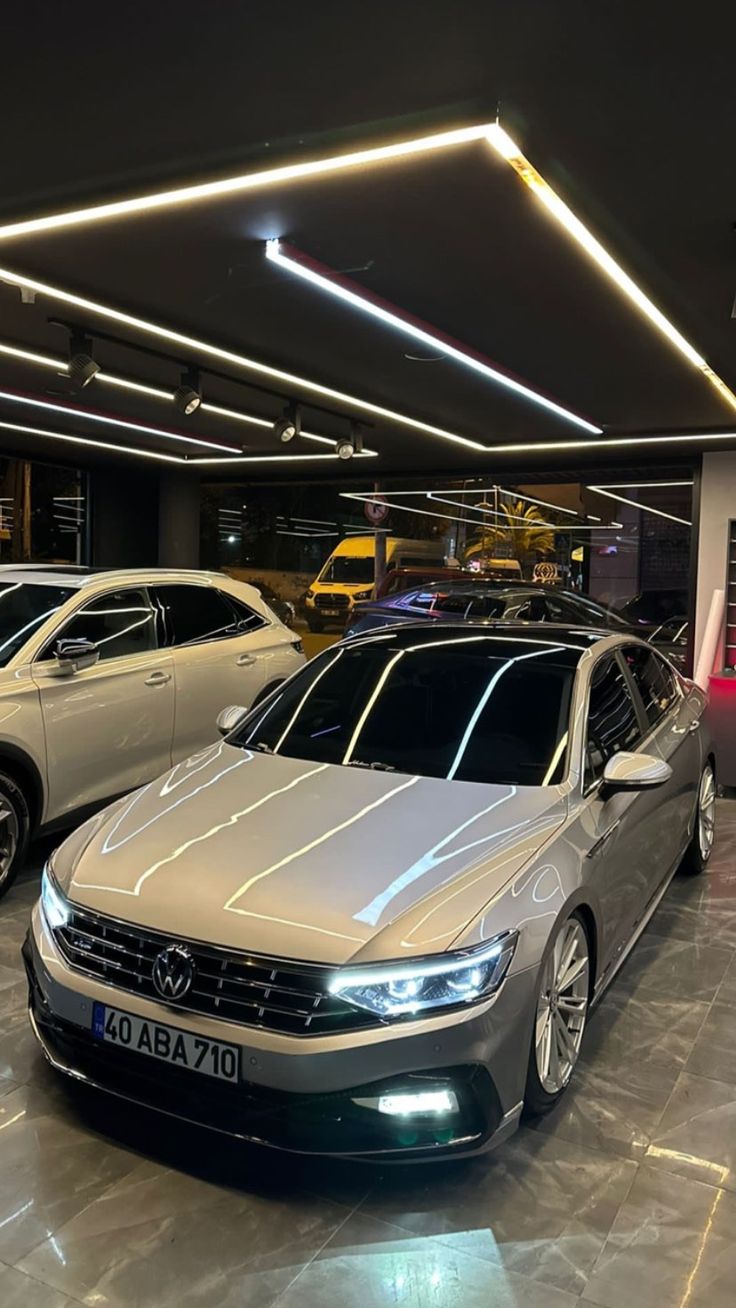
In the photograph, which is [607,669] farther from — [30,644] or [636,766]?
[30,644]

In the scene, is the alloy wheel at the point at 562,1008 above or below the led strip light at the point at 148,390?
below

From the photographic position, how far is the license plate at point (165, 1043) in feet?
6.58

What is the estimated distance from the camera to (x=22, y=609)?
455cm

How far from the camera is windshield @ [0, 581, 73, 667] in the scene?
434 cm

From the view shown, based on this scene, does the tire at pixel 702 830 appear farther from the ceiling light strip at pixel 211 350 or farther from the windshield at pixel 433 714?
the ceiling light strip at pixel 211 350

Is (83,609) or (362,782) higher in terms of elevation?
(83,609)

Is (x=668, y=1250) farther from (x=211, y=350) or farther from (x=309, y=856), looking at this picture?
(x=211, y=350)

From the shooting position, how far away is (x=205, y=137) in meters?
3.18

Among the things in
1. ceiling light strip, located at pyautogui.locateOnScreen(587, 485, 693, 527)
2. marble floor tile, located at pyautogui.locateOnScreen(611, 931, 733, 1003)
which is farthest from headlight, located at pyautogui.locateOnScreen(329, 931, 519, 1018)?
ceiling light strip, located at pyautogui.locateOnScreen(587, 485, 693, 527)

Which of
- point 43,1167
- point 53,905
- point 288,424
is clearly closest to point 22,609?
point 53,905

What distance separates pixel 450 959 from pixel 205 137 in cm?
284

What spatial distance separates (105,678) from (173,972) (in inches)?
105

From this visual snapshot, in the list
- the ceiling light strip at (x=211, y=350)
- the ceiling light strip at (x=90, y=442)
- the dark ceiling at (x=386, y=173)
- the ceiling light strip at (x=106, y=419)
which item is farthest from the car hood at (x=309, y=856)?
the ceiling light strip at (x=90, y=442)

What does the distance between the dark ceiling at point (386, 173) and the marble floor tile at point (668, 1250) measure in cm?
298
